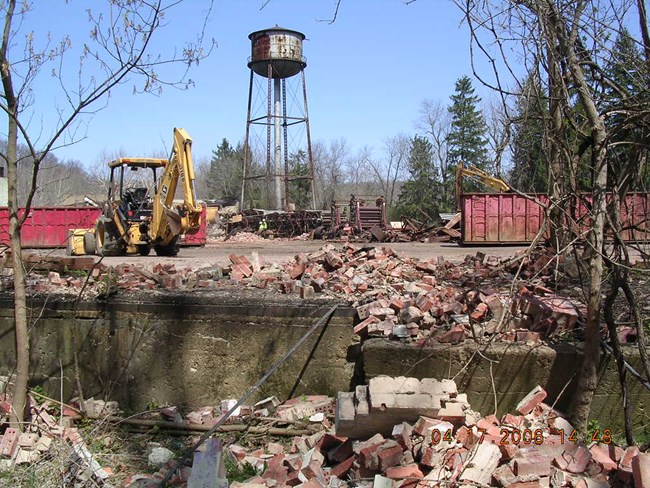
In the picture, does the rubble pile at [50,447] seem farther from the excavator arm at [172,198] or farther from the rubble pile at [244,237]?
the rubble pile at [244,237]

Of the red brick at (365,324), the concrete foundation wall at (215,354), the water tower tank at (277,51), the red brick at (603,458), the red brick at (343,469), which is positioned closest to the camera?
the red brick at (603,458)

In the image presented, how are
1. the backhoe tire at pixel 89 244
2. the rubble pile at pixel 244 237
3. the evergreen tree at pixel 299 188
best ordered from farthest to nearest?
the evergreen tree at pixel 299 188
the rubble pile at pixel 244 237
the backhoe tire at pixel 89 244

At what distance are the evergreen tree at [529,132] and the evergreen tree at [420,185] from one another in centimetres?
4231

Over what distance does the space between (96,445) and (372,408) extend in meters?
2.72

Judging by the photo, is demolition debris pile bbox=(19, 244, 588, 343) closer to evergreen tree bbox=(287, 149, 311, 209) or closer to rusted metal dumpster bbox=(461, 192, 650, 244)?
rusted metal dumpster bbox=(461, 192, 650, 244)

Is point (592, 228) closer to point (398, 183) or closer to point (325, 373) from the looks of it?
point (325, 373)

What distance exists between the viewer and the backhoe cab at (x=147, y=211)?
12945 mm

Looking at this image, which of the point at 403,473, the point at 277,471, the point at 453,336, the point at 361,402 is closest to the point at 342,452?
the point at 361,402

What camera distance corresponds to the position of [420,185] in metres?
52.8

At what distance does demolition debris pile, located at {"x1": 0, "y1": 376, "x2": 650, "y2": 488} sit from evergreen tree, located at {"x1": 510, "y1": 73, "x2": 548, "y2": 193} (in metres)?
1.85

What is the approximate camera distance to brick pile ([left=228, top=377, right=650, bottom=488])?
426cm

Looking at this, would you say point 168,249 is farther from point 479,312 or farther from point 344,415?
point 344,415

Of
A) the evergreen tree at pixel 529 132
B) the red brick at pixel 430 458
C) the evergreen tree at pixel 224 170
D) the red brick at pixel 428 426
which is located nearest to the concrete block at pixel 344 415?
the red brick at pixel 428 426

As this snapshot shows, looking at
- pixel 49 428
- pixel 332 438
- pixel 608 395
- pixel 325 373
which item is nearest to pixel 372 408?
pixel 332 438
